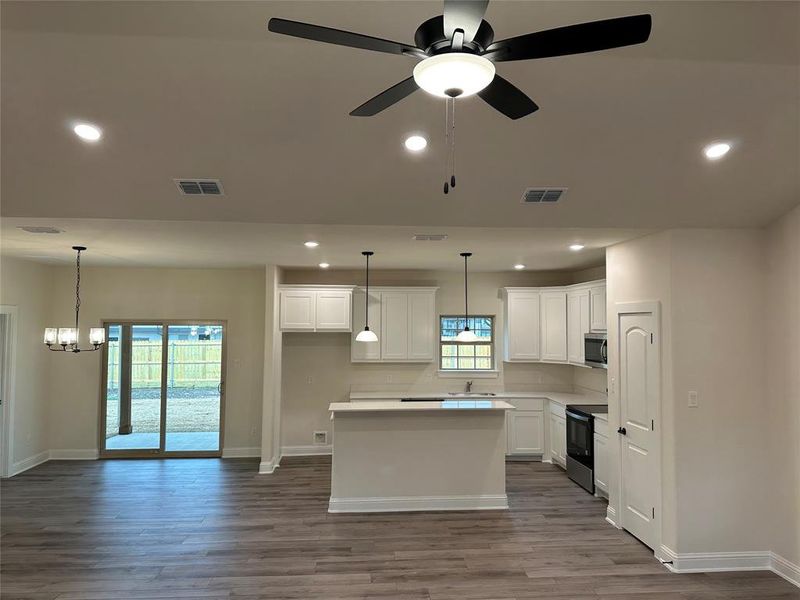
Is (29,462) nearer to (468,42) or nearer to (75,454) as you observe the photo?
(75,454)

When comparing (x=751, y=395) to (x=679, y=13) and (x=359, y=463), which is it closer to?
(x=679, y=13)

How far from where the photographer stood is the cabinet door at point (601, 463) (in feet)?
17.6

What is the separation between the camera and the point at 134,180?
347cm

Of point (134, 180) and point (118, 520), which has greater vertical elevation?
point (134, 180)

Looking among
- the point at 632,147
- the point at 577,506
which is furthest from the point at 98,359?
the point at 632,147

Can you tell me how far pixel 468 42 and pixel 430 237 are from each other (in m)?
3.21

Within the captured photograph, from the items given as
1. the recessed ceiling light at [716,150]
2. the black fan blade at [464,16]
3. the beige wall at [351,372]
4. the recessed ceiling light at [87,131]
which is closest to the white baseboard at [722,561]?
the recessed ceiling light at [716,150]

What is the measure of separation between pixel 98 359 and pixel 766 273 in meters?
8.40

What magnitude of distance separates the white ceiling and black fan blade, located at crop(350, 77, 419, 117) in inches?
28.4

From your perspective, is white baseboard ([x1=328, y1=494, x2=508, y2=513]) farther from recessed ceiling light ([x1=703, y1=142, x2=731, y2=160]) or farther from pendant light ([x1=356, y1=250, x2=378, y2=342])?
recessed ceiling light ([x1=703, y1=142, x2=731, y2=160])

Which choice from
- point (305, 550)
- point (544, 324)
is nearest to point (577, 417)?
point (544, 324)

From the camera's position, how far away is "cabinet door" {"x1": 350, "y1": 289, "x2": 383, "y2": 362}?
7262 mm

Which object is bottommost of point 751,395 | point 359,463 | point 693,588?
point 693,588

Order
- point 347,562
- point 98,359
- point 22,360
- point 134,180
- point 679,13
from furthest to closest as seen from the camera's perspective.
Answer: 1. point 98,359
2. point 22,360
3. point 347,562
4. point 134,180
5. point 679,13
